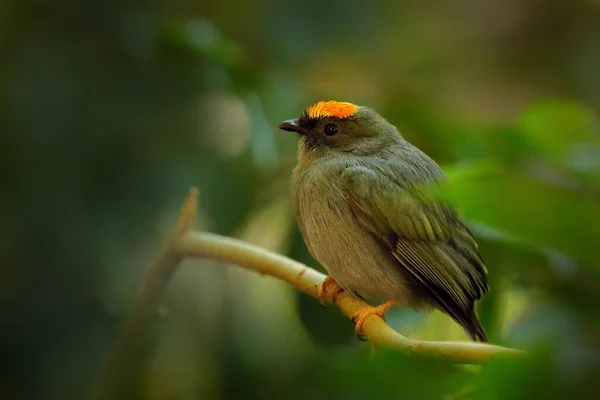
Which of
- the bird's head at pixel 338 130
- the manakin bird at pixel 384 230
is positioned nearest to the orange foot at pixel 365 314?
the manakin bird at pixel 384 230

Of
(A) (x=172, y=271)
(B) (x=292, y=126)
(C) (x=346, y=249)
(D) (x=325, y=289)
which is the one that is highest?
(B) (x=292, y=126)

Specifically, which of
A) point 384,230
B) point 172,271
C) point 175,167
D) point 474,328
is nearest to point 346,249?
point 384,230

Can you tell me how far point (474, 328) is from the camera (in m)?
1.54

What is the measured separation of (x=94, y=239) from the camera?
2145mm

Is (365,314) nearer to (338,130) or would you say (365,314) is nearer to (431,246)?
(431,246)

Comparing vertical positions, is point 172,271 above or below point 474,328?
below

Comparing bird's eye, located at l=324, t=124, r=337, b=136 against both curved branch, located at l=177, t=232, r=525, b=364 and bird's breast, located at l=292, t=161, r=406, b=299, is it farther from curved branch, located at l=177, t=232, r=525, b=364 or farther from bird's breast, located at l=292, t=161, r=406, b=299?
curved branch, located at l=177, t=232, r=525, b=364

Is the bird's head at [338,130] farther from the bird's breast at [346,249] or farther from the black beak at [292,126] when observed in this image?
the bird's breast at [346,249]

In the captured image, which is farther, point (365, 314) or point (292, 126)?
point (292, 126)

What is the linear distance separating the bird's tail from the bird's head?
0.56 meters

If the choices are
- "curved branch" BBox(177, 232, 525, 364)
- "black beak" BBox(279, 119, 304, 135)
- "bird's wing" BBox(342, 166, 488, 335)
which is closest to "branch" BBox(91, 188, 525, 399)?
"curved branch" BBox(177, 232, 525, 364)

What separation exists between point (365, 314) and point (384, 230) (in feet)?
0.67

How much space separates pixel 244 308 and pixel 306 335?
537 mm

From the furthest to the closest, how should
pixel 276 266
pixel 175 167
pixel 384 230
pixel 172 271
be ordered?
pixel 175 167
pixel 172 271
pixel 384 230
pixel 276 266
